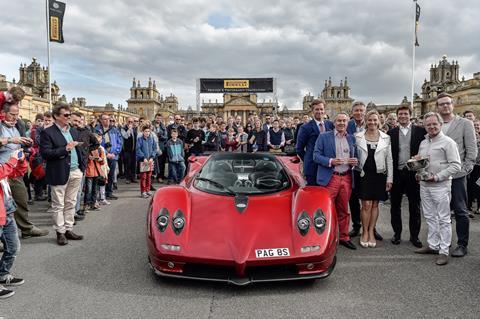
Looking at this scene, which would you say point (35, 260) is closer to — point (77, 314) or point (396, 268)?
point (77, 314)

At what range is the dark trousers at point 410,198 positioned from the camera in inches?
201

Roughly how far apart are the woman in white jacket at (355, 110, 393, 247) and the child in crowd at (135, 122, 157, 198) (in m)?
5.54

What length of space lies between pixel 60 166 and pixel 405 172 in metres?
5.11

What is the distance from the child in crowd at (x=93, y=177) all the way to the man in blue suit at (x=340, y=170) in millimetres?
4633

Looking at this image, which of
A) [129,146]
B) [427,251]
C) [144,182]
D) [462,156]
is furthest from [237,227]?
[129,146]

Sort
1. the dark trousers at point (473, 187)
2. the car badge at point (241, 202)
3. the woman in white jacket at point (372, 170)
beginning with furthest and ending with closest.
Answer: the dark trousers at point (473, 187) < the woman in white jacket at point (372, 170) < the car badge at point (241, 202)

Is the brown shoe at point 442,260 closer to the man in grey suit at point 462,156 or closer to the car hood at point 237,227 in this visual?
the man in grey suit at point 462,156

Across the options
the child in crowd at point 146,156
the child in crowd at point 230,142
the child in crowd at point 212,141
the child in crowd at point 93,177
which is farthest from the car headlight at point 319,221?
the child in crowd at point 212,141

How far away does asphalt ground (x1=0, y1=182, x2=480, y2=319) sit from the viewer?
296 centimetres

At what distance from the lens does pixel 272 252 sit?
321 centimetres

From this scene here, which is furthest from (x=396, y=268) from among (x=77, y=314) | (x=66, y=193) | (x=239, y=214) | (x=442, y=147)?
(x=66, y=193)

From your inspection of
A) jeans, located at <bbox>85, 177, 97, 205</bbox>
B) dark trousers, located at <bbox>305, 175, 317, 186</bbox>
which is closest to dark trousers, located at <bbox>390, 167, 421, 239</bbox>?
dark trousers, located at <bbox>305, 175, 317, 186</bbox>

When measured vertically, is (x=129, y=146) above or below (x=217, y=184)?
above

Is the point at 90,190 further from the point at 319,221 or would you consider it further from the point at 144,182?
the point at 319,221
